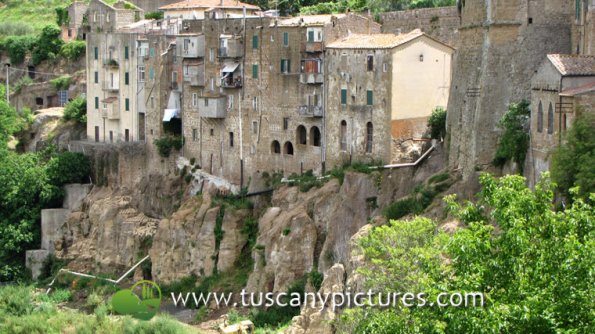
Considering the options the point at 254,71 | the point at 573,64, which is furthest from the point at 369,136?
the point at 573,64

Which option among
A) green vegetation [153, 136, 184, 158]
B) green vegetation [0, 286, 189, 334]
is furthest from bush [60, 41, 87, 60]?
green vegetation [0, 286, 189, 334]

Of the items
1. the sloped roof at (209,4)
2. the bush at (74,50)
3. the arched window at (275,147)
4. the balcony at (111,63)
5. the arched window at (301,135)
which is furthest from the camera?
the bush at (74,50)

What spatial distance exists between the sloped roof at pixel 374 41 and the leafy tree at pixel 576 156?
50.8ft

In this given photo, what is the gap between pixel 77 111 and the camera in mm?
81375

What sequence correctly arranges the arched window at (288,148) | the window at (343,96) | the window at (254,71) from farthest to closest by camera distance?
the window at (254,71), the arched window at (288,148), the window at (343,96)

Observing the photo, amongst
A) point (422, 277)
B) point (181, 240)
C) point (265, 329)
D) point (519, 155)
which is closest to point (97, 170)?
point (181, 240)

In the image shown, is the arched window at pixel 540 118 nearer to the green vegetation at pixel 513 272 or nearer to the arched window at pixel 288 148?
the green vegetation at pixel 513 272

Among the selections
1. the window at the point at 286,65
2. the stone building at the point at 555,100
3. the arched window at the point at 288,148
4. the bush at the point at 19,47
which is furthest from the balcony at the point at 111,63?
the stone building at the point at 555,100

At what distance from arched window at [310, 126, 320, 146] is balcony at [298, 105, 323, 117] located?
2.20 feet

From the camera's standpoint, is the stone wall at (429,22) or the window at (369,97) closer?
the window at (369,97)

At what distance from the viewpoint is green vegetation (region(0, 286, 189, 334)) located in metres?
54.6

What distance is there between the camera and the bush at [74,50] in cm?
8812

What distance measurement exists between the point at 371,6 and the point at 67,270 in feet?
65.9

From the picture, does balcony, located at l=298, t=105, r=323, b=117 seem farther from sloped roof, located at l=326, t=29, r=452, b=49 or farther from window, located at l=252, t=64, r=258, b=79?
window, located at l=252, t=64, r=258, b=79
